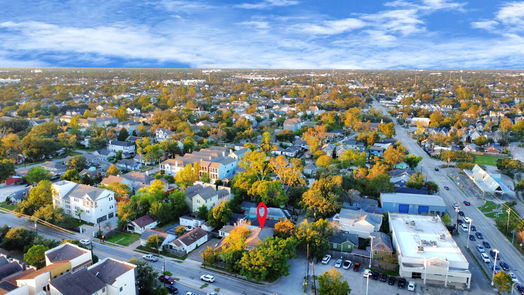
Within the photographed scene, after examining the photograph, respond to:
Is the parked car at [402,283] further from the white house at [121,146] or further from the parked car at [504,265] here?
the white house at [121,146]

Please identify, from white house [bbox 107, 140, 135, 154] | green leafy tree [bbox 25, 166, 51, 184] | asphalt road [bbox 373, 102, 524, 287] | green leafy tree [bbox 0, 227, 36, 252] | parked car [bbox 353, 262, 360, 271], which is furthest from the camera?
white house [bbox 107, 140, 135, 154]

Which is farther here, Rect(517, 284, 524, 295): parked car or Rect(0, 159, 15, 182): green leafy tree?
Rect(0, 159, 15, 182): green leafy tree

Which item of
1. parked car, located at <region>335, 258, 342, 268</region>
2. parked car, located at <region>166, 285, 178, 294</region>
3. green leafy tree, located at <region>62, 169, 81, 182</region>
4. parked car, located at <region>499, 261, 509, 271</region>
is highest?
green leafy tree, located at <region>62, 169, 81, 182</region>

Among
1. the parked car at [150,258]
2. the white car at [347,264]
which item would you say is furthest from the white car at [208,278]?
the white car at [347,264]

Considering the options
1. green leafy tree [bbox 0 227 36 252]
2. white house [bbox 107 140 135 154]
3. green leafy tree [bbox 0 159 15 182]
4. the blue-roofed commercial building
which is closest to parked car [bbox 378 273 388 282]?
the blue-roofed commercial building

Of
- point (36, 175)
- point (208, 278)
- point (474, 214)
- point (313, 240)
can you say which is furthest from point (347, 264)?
point (36, 175)

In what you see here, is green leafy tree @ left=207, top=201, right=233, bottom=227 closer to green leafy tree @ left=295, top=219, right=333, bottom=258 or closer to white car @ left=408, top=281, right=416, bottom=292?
green leafy tree @ left=295, top=219, right=333, bottom=258

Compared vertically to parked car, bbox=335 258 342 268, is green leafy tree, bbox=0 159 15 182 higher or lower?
higher

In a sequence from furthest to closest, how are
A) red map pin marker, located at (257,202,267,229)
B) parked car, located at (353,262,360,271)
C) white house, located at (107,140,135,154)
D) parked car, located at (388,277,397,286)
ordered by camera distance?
white house, located at (107,140,135,154) → red map pin marker, located at (257,202,267,229) → parked car, located at (353,262,360,271) → parked car, located at (388,277,397,286)
